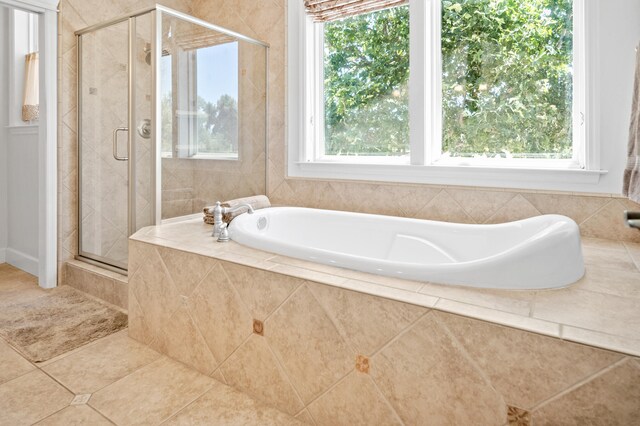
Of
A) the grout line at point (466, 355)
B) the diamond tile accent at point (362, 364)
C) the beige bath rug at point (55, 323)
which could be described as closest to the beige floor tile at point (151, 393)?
the beige bath rug at point (55, 323)

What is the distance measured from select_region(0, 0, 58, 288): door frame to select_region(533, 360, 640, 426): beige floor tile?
2868 millimetres

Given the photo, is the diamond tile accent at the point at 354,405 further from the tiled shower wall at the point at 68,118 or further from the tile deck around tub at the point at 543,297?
the tiled shower wall at the point at 68,118

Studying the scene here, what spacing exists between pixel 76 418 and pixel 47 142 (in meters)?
1.89

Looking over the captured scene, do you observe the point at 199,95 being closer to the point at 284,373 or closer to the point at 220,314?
the point at 220,314

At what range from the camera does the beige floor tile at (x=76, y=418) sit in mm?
1270

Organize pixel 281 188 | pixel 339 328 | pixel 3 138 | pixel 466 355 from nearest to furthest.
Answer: pixel 466 355, pixel 339 328, pixel 281 188, pixel 3 138

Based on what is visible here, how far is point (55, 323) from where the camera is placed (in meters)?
2.00

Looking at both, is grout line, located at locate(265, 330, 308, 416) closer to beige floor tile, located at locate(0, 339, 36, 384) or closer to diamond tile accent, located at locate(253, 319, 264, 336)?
diamond tile accent, located at locate(253, 319, 264, 336)

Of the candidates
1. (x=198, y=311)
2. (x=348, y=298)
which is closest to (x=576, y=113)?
(x=348, y=298)

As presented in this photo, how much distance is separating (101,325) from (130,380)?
2.01 feet

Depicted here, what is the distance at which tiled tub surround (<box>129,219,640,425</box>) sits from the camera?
860 mm

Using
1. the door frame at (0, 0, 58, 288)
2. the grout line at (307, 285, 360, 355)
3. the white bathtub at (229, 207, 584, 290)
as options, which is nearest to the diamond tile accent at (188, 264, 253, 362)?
the white bathtub at (229, 207, 584, 290)

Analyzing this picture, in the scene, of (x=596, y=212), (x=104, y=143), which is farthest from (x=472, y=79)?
(x=104, y=143)

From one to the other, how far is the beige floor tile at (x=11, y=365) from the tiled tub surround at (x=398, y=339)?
57cm
